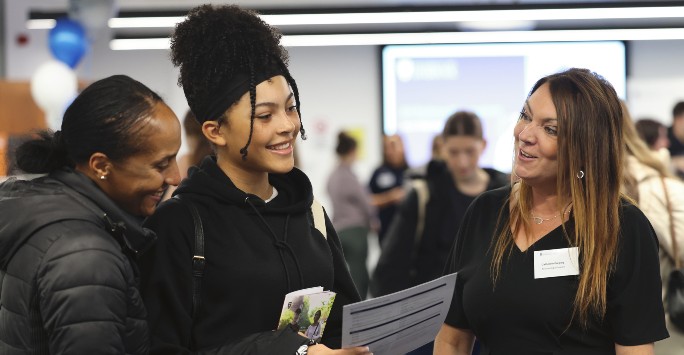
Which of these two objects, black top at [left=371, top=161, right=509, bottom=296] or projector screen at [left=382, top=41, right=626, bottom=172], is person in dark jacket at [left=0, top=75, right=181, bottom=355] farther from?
projector screen at [left=382, top=41, right=626, bottom=172]

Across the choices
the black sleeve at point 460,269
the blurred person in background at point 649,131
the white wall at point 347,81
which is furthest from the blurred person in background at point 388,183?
the black sleeve at point 460,269

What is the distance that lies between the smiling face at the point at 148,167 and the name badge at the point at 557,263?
0.95 m

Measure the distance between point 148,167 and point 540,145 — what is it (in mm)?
991

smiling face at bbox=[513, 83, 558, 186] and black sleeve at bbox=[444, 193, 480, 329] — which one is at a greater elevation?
smiling face at bbox=[513, 83, 558, 186]

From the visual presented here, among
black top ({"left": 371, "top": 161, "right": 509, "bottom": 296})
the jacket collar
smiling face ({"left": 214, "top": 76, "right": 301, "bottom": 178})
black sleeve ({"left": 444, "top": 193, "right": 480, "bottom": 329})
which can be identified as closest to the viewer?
the jacket collar

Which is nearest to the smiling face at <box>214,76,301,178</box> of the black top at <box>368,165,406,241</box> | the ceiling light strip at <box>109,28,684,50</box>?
the black top at <box>368,165,406,241</box>

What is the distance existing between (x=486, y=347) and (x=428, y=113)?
938cm

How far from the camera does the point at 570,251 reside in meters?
2.29

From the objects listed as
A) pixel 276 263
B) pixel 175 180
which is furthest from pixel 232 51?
pixel 276 263

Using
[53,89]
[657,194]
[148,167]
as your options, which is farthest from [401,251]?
[53,89]

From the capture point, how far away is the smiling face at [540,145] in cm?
231

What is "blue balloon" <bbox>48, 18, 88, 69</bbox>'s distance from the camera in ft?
25.1

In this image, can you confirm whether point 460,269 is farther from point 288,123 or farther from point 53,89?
point 53,89

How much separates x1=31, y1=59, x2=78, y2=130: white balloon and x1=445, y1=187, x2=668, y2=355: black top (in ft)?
17.6
